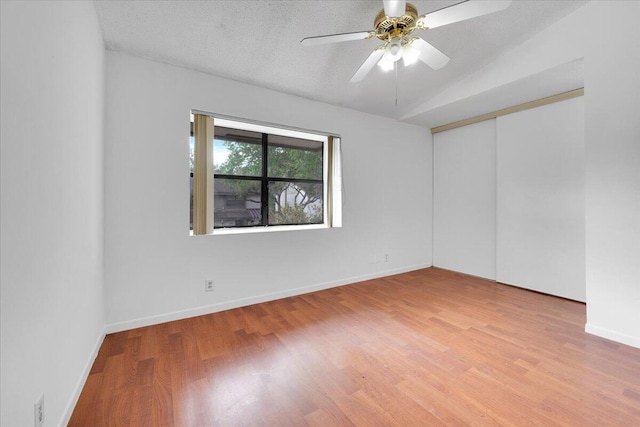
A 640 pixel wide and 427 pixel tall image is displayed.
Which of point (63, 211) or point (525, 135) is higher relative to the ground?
point (525, 135)

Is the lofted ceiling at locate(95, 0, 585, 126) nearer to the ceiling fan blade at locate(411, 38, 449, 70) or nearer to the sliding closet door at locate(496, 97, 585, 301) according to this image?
the ceiling fan blade at locate(411, 38, 449, 70)

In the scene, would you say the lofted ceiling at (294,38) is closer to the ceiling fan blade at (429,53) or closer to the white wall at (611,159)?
the white wall at (611,159)

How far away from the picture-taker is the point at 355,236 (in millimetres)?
3666

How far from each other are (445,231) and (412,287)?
1440mm

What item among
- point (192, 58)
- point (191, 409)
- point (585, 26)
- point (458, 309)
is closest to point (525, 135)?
point (585, 26)

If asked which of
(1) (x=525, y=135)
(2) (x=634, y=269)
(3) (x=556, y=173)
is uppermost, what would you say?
(1) (x=525, y=135)

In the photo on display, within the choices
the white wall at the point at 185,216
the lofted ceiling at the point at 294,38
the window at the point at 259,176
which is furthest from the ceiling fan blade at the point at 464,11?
the window at the point at 259,176

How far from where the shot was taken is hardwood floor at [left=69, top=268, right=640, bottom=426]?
137cm

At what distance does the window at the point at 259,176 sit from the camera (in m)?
2.64

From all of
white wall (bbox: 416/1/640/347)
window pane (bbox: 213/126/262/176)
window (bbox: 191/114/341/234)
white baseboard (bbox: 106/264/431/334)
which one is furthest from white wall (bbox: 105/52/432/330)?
white wall (bbox: 416/1/640/347)

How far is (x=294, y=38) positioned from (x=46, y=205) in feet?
7.10

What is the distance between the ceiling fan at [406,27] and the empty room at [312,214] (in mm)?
19

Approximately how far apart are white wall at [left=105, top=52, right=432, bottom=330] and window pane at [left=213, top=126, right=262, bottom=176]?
1.38ft

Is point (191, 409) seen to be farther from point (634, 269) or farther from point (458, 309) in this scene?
point (634, 269)
